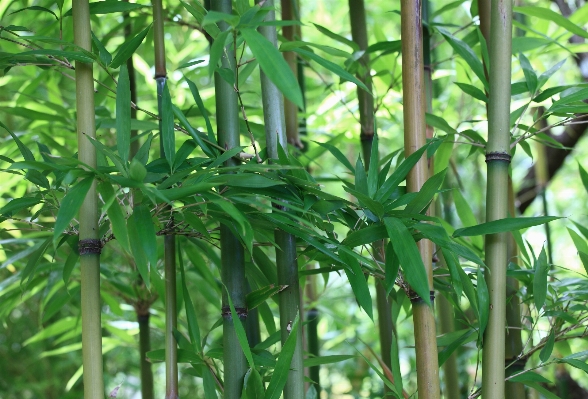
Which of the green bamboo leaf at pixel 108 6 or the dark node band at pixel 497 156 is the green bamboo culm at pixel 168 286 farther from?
the dark node band at pixel 497 156

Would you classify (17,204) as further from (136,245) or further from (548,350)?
(548,350)

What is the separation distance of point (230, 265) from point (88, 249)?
130 mm

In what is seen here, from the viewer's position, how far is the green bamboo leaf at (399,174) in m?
0.56

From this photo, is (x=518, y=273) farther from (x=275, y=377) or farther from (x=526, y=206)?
(x=526, y=206)

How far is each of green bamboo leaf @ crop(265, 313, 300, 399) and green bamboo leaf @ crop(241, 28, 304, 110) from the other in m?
0.20

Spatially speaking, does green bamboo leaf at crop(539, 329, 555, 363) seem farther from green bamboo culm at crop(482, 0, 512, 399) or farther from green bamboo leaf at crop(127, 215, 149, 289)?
green bamboo leaf at crop(127, 215, 149, 289)

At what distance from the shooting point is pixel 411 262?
500mm

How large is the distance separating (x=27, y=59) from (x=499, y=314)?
49 centimetres

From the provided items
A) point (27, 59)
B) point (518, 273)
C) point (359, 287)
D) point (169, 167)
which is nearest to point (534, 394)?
point (518, 273)

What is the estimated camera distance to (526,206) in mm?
1798

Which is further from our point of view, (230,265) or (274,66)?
(230,265)

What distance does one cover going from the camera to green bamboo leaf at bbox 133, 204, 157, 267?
464 millimetres

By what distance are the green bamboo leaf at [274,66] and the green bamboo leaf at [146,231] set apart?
14cm

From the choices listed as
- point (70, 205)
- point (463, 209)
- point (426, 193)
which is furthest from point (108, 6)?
point (463, 209)
